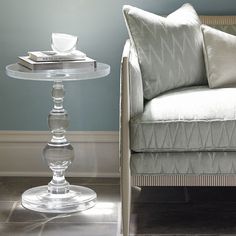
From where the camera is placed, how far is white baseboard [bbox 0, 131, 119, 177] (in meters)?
3.47

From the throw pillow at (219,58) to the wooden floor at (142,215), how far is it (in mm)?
529

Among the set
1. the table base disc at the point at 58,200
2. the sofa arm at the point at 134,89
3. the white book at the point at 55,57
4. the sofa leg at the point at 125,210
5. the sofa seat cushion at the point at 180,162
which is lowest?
the table base disc at the point at 58,200

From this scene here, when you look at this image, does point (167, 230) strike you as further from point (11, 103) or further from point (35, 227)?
point (11, 103)

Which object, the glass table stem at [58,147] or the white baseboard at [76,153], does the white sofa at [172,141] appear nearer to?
the glass table stem at [58,147]

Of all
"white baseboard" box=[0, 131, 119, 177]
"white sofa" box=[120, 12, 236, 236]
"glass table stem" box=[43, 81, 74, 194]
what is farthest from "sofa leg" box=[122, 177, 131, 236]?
"white baseboard" box=[0, 131, 119, 177]

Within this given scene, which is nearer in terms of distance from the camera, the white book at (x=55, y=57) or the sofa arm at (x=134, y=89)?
the sofa arm at (x=134, y=89)

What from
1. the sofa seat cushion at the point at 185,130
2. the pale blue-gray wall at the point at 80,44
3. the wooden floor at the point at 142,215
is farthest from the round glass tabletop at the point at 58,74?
the wooden floor at the point at 142,215

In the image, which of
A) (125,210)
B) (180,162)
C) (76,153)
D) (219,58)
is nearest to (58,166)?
(76,153)

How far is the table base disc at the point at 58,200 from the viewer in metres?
2.97

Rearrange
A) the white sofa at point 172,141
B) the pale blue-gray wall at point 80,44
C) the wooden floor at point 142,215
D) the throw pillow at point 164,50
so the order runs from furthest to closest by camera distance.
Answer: the pale blue-gray wall at point 80,44 < the throw pillow at point 164,50 < the wooden floor at point 142,215 < the white sofa at point 172,141

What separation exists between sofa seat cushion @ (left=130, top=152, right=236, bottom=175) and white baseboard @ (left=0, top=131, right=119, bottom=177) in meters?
0.82

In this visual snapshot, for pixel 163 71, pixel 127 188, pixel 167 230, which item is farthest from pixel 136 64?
pixel 167 230

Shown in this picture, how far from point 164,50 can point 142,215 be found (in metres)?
0.69

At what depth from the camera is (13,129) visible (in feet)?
11.4
